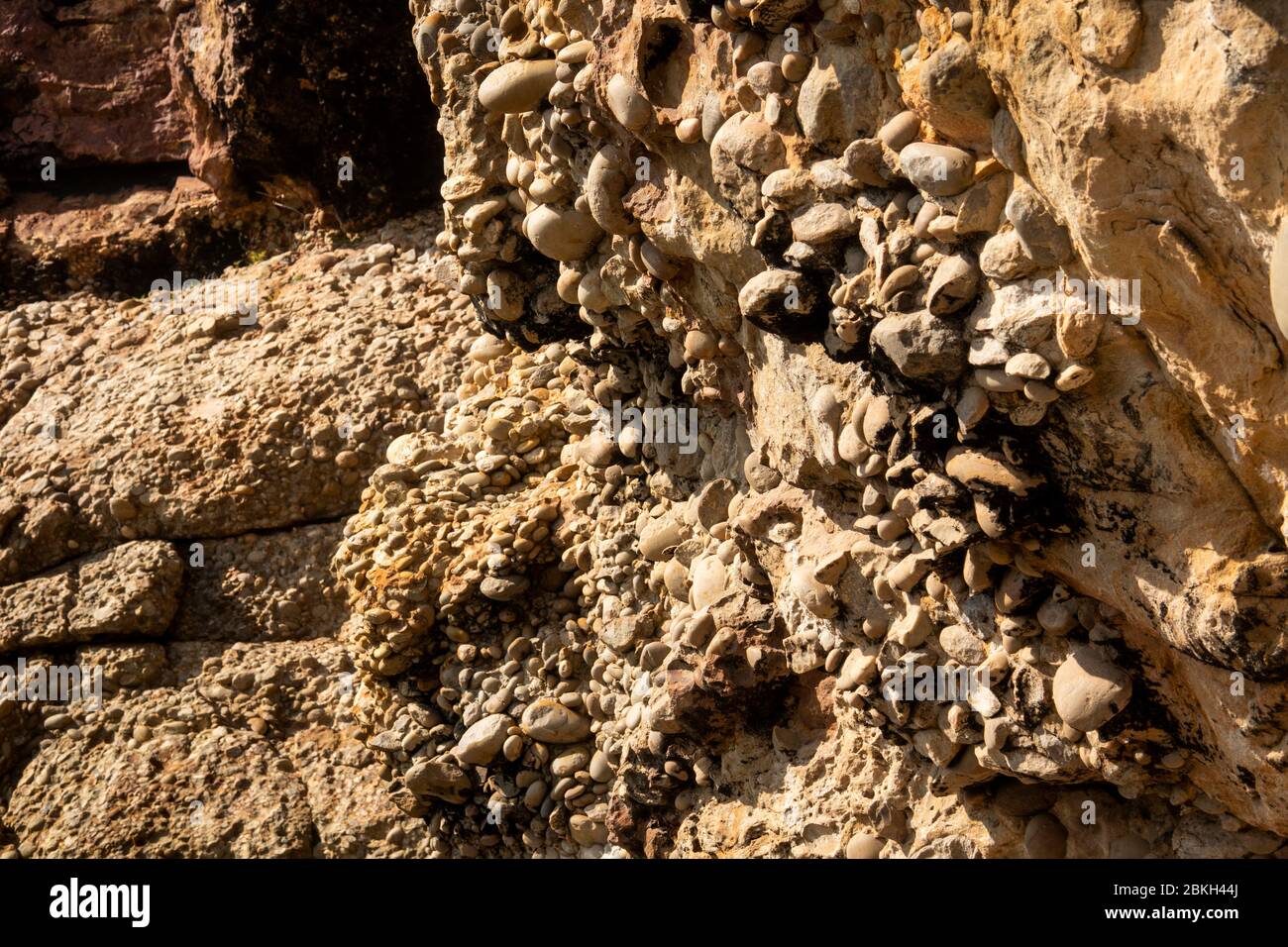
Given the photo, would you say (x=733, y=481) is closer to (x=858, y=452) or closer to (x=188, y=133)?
(x=858, y=452)

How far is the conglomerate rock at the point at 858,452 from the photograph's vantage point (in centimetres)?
221

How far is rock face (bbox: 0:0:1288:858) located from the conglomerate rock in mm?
10

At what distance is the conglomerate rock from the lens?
221 centimetres

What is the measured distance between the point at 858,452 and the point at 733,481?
0.91m

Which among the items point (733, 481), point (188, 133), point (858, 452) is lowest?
point (858, 452)

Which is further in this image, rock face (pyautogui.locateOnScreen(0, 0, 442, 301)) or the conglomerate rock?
rock face (pyautogui.locateOnScreen(0, 0, 442, 301))

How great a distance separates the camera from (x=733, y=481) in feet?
12.7

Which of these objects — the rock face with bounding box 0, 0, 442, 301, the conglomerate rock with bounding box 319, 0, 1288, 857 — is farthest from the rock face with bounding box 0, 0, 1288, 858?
the rock face with bounding box 0, 0, 442, 301

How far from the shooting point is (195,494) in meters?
5.72

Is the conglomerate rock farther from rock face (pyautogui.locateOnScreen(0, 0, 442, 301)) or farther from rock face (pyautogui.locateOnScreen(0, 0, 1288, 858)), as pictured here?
rock face (pyautogui.locateOnScreen(0, 0, 442, 301))

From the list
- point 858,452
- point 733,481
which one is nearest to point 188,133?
point 733,481

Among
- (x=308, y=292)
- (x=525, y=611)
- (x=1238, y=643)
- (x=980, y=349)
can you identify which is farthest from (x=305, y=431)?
(x=1238, y=643)

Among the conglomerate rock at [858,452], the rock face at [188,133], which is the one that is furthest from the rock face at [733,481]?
the rock face at [188,133]
